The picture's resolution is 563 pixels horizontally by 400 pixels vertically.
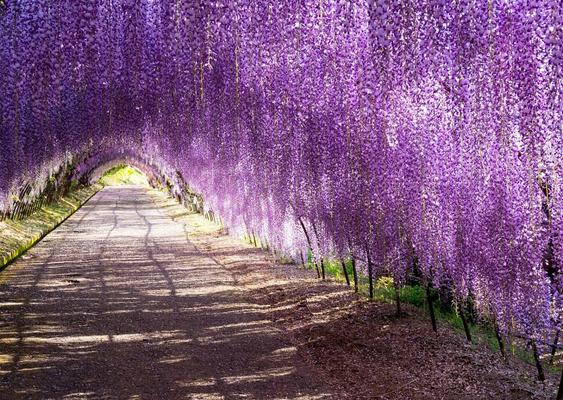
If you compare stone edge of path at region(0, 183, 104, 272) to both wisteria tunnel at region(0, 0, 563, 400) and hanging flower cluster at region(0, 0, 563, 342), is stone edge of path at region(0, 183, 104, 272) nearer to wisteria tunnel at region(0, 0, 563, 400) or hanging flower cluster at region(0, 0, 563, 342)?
wisteria tunnel at region(0, 0, 563, 400)

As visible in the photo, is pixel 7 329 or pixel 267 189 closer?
pixel 7 329

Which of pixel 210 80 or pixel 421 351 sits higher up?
pixel 210 80

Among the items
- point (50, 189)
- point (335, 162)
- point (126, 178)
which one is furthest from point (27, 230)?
point (126, 178)

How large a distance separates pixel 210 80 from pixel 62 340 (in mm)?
4286

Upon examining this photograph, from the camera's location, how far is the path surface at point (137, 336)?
6402 millimetres

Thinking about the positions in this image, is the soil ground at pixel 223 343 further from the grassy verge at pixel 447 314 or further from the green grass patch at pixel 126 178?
the green grass patch at pixel 126 178

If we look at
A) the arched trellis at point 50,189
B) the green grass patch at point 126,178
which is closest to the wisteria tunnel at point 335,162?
the arched trellis at point 50,189

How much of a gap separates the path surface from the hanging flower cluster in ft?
8.11

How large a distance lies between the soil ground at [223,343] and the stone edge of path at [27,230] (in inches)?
47.2

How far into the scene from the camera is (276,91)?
9.12m

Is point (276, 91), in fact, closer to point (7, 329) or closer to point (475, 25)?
point (475, 25)

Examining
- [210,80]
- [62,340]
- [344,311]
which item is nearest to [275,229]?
[344,311]

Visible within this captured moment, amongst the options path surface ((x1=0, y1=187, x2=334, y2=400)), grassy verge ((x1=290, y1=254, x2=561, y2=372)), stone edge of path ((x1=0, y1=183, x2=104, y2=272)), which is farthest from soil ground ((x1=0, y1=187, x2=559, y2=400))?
stone edge of path ((x1=0, y1=183, x2=104, y2=272))

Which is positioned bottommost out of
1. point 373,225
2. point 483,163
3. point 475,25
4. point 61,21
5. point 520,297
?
point 520,297
